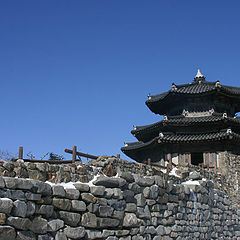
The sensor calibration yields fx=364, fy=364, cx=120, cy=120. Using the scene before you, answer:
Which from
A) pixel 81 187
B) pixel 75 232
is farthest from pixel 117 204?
pixel 75 232

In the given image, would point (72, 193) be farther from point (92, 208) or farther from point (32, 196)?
point (32, 196)

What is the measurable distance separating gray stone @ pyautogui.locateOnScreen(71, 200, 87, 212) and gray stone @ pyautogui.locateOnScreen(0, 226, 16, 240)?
4.24 ft

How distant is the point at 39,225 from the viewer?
565 cm

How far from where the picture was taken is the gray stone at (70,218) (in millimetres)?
6086

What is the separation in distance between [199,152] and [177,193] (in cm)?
1454

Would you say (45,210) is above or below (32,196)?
below

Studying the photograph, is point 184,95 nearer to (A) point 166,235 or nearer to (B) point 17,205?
(A) point 166,235

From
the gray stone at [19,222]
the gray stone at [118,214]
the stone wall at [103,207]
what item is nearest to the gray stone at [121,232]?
the stone wall at [103,207]

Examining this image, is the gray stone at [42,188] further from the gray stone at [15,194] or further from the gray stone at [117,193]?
the gray stone at [117,193]

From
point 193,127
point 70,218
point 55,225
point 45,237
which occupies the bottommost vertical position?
point 45,237

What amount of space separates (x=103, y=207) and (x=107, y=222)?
0.30 meters

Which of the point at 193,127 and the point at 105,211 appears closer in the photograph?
the point at 105,211

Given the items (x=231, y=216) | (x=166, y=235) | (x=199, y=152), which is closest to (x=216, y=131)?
(x=199, y=152)

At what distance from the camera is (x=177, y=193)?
9508 millimetres
